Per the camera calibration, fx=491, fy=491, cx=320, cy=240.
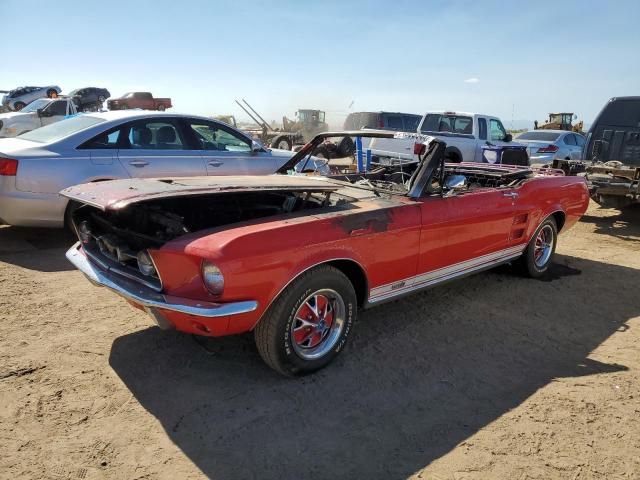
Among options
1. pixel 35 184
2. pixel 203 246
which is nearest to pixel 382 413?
pixel 203 246

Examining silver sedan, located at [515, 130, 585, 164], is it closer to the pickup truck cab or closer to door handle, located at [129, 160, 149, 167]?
door handle, located at [129, 160, 149, 167]

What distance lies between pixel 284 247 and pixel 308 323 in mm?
605

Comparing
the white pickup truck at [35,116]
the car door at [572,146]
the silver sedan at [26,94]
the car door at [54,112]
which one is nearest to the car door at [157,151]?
the white pickup truck at [35,116]

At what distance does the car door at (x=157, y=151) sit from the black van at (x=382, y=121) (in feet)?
32.6

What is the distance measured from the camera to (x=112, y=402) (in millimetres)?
2836

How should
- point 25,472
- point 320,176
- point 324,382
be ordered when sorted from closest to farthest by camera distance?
1. point 25,472
2. point 324,382
3. point 320,176

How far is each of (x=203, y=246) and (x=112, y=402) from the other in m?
1.08

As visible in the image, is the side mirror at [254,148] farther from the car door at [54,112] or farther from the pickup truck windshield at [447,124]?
the car door at [54,112]

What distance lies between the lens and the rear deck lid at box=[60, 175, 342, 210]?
115 inches

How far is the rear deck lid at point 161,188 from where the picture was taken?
2.91 metres

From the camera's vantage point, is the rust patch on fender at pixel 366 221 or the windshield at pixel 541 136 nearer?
the rust patch on fender at pixel 366 221

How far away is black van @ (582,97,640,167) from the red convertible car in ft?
18.8

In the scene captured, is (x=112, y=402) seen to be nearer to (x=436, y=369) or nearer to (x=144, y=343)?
(x=144, y=343)

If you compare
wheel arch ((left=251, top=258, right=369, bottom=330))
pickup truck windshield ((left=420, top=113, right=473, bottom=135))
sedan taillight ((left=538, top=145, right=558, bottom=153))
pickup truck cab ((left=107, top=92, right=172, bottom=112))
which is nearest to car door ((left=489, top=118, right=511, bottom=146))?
pickup truck windshield ((left=420, top=113, right=473, bottom=135))
